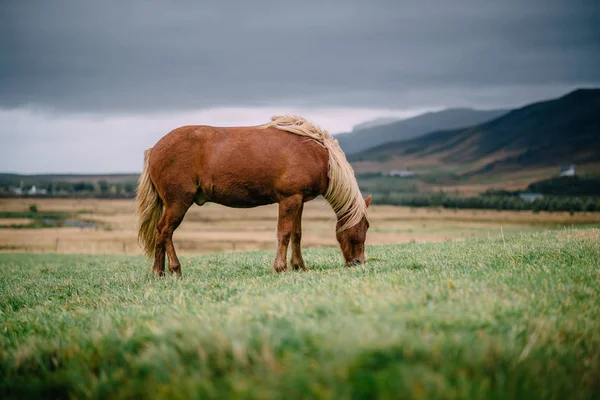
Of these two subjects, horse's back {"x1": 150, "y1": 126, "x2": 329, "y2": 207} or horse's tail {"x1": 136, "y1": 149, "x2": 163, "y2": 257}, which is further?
horse's tail {"x1": 136, "y1": 149, "x2": 163, "y2": 257}

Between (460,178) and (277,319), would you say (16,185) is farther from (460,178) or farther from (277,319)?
(460,178)

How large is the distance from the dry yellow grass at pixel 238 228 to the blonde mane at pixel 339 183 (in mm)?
28323

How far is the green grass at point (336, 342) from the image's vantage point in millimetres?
3637

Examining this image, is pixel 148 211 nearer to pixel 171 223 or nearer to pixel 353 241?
pixel 171 223

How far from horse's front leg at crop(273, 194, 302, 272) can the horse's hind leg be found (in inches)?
76.5

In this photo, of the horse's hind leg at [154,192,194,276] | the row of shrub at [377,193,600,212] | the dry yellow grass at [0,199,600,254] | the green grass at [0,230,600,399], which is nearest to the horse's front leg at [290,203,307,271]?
the horse's hind leg at [154,192,194,276]

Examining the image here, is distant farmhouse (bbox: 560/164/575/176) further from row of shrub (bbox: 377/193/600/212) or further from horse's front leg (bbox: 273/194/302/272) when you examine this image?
horse's front leg (bbox: 273/194/302/272)

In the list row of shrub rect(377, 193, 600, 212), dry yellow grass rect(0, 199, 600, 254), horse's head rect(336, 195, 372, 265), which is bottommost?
dry yellow grass rect(0, 199, 600, 254)

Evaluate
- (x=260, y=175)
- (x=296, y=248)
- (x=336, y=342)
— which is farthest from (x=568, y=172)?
(x=336, y=342)

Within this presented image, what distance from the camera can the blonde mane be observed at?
1034 centimetres

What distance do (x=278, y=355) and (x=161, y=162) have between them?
23.4 feet

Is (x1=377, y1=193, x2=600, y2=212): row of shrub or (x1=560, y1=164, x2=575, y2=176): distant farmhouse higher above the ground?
(x1=560, y1=164, x2=575, y2=176): distant farmhouse

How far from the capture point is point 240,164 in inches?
398

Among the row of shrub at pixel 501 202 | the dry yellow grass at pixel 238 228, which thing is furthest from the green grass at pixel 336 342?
the row of shrub at pixel 501 202
